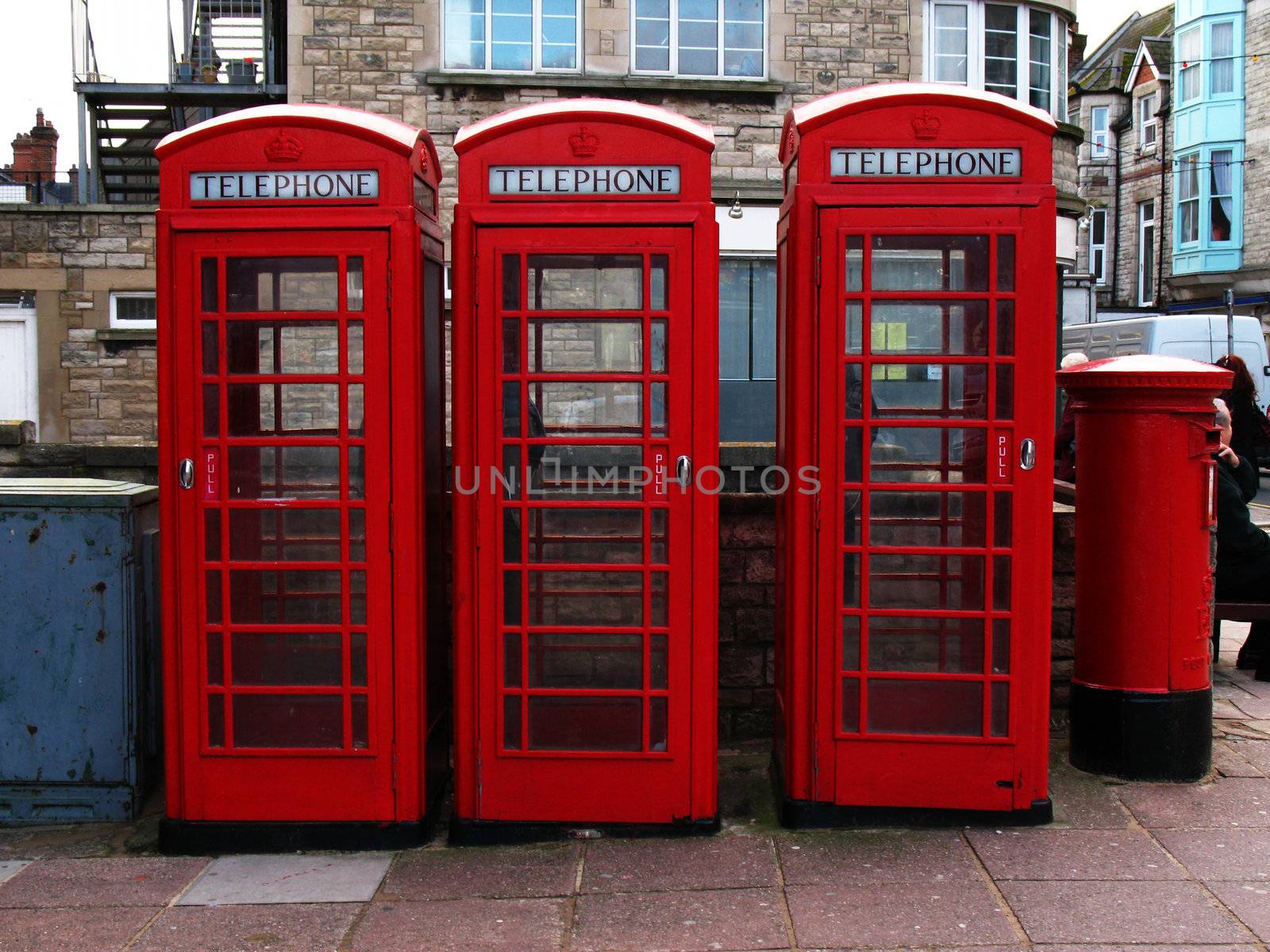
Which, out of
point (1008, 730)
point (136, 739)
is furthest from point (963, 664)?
point (136, 739)

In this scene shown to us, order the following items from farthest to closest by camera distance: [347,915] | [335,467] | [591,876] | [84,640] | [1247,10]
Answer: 1. [1247,10]
2. [84,640]
3. [335,467]
4. [591,876]
5. [347,915]

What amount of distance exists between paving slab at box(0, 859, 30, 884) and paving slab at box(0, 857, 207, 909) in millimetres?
30

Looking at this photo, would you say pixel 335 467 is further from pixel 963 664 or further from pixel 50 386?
pixel 50 386

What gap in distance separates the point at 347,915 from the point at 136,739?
1404 mm

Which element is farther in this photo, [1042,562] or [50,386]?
[50,386]

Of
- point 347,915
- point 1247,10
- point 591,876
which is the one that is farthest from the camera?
point 1247,10

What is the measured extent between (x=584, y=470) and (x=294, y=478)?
105 centimetres

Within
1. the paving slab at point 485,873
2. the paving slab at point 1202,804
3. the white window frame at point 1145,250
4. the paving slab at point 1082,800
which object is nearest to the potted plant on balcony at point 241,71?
the paving slab at point 485,873

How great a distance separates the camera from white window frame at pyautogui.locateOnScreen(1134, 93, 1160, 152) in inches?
1403

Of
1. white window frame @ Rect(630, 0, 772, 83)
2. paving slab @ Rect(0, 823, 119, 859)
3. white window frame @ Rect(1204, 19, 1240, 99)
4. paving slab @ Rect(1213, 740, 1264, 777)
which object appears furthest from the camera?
white window frame @ Rect(1204, 19, 1240, 99)

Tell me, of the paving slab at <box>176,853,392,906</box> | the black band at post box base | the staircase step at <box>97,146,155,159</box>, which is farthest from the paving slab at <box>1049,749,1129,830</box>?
the staircase step at <box>97,146,155,159</box>

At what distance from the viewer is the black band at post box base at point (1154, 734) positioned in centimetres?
495

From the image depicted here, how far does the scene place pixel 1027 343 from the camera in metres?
4.34

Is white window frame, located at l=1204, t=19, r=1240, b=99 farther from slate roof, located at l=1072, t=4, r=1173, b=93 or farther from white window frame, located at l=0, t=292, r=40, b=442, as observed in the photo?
white window frame, located at l=0, t=292, r=40, b=442
